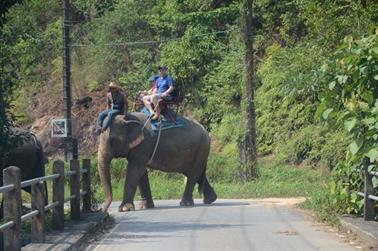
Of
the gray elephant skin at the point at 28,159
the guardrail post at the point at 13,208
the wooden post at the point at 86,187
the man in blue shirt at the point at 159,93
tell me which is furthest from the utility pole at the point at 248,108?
the guardrail post at the point at 13,208

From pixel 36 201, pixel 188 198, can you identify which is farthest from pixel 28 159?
pixel 36 201

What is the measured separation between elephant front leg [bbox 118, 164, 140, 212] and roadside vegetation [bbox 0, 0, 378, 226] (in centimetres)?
279

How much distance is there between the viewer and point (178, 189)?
88.9ft

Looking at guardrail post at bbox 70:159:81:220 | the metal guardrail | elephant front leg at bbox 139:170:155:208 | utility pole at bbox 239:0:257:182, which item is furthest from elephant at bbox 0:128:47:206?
utility pole at bbox 239:0:257:182

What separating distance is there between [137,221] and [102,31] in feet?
92.9

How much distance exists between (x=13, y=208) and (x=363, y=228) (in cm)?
540

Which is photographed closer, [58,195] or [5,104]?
[58,195]

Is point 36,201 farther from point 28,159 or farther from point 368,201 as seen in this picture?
point 28,159

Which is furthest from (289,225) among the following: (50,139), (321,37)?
(50,139)

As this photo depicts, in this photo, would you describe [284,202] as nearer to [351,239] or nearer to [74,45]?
[351,239]

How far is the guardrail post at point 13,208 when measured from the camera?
→ 993 centimetres

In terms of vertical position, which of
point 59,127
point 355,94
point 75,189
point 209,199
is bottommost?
point 209,199

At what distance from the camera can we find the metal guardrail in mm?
9969

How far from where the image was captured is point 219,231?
46.2ft
